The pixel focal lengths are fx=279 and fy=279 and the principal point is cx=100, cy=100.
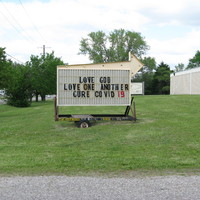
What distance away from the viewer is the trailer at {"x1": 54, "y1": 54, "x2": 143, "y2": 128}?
12.6 meters

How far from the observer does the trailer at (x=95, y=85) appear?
1260cm

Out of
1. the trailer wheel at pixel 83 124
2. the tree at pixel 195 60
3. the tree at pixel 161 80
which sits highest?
the tree at pixel 195 60

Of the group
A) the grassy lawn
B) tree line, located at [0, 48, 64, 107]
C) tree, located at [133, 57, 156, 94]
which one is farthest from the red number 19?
tree, located at [133, 57, 156, 94]

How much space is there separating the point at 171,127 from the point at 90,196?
7191mm

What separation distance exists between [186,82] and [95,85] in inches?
1959

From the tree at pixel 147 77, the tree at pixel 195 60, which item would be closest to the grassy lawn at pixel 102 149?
the tree at pixel 147 77

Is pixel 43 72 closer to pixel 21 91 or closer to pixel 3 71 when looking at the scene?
pixel 21 91

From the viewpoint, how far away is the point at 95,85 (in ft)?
42.3

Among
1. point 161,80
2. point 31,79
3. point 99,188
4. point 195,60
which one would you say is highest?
point 195,60

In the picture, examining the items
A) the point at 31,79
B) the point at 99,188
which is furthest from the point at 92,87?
the point at 31,79

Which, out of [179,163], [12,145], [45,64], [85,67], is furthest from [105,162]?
[45,64]

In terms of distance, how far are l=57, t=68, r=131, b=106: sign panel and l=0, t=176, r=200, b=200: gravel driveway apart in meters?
7.39

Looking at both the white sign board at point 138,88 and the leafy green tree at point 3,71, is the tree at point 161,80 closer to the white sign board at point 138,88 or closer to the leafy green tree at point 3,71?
the white sign board at point 138,88

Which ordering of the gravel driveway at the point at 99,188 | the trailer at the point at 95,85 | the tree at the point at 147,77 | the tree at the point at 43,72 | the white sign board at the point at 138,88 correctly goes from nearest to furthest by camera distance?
the gravel driveway at the point at 99,188, the trailer at the point at 95,85, the tree at the point at 43,72, the white sign board at the point at 138,88, the tree at the point at 147,77
